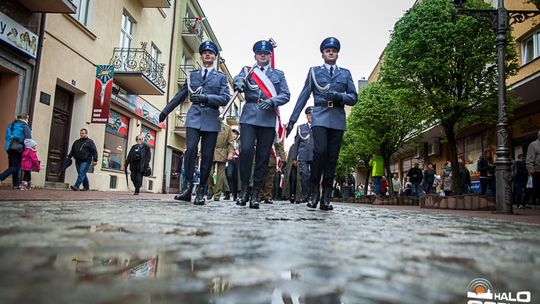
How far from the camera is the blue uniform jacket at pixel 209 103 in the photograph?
16.6 ft

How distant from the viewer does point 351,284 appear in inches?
28.2

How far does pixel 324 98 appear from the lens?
4.78 meters

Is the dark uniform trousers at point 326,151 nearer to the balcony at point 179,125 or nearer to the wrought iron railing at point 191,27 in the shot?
the balcony at point 179,125

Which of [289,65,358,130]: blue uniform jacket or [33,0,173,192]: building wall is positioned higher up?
[33,0,173,192]: building wall

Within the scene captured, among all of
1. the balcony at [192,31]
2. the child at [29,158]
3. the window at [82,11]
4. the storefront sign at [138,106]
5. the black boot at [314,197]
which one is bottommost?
the black boot at [314,197]

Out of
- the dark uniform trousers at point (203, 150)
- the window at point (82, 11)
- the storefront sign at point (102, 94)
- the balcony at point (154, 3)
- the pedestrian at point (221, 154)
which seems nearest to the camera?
the dark uniform trousers at point (203, 150)

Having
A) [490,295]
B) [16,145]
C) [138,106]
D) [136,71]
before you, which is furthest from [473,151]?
[490,295]

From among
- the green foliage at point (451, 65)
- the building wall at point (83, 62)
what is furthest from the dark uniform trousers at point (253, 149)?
the green foliage at point (451, 65)

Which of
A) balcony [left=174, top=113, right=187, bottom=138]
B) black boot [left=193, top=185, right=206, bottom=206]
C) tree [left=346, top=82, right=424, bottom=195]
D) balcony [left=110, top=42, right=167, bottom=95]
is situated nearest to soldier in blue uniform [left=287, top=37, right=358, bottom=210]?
black boot [left=193, top=185, right=206, bottom=206]

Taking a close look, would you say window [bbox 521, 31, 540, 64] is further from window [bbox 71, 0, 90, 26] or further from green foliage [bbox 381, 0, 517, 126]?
window [bbox 71, 0, 90, 26]

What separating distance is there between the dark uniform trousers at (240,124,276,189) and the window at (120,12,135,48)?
1157 cm

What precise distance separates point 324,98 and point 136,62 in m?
11.2

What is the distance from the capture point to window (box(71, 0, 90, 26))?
38.6ft

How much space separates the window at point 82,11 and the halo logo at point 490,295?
43.0ft
